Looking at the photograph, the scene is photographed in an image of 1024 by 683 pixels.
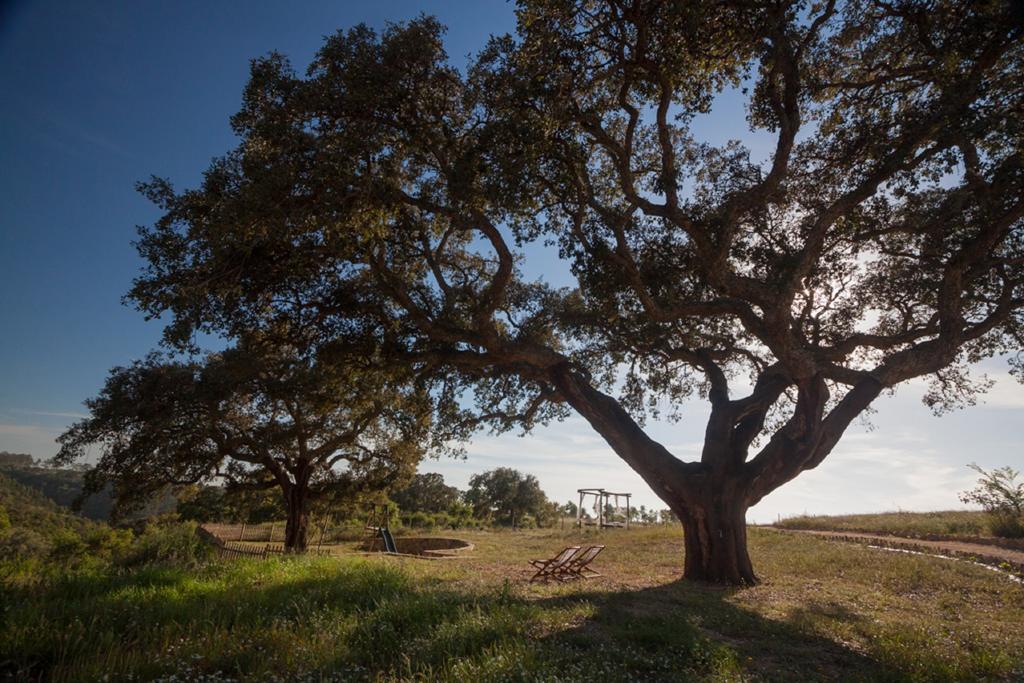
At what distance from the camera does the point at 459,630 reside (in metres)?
5.78

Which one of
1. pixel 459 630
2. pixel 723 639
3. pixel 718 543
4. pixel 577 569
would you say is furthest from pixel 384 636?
pixel 718 543

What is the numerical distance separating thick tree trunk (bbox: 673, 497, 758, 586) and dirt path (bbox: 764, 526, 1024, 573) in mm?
7491

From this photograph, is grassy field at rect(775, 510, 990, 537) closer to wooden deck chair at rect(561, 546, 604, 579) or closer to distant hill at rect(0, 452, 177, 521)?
wooden deck chair at rect(561, 546, 604, 579)

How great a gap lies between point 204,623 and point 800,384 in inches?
479

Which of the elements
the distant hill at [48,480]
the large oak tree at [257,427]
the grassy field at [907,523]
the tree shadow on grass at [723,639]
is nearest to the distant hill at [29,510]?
the distant hill at [48,480]

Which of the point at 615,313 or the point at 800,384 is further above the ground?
the point at 615,313

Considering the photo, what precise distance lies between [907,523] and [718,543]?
1775 cm

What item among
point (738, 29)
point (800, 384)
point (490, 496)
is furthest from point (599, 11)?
point (490, 496)

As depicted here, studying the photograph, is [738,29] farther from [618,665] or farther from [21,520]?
[21,520]

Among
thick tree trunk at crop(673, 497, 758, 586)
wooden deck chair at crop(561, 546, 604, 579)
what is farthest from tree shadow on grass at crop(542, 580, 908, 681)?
wooden deck chair at crop(561, 546, 604, 579)

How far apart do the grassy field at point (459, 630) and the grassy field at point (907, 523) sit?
13.1m

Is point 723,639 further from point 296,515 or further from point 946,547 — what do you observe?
point 296,515

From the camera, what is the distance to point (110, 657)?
14.9 feet

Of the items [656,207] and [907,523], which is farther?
[907,523]
